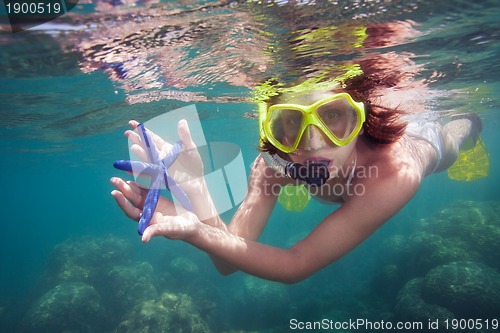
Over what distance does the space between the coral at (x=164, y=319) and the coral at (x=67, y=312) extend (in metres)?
3.21

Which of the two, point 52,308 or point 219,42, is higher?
point 219,42

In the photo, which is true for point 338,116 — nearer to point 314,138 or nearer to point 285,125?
point 314,138

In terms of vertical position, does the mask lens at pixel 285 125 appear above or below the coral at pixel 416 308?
above

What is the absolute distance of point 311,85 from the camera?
8.70 metres

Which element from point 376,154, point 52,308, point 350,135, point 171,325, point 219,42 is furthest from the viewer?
point 52,308

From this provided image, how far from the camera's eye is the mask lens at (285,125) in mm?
3920

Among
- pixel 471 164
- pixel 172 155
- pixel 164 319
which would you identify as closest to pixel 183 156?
pixel 172 155

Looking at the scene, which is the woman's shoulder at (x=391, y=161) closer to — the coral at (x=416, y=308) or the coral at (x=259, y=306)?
the coral at (x=416, y=308)

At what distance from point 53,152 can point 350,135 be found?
3081 cm

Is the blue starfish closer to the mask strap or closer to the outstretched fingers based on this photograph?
the outstretched fingers

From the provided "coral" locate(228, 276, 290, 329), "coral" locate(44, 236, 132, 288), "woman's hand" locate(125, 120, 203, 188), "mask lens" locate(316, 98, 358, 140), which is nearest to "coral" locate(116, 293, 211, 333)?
"coral" locate(228, 276, 290, 329)

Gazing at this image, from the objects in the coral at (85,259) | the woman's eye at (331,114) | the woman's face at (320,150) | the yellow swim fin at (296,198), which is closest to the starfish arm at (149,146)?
the woman's face at (320,150)

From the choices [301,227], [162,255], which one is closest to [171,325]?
[162,255]

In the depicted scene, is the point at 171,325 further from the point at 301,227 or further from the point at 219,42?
the point at 301,227
